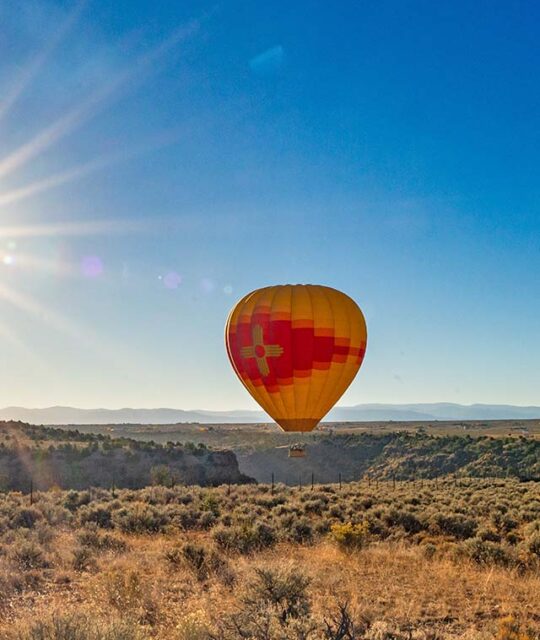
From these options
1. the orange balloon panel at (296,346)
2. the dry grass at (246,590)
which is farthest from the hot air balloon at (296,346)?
the dry grass at (246,590)

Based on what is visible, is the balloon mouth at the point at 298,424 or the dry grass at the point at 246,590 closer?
the dry grass at the point at 246,590

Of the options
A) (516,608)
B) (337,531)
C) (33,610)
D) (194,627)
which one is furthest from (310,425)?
(194,627)

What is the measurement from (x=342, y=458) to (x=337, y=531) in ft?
210

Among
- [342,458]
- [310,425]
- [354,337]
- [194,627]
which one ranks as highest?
[354,337]

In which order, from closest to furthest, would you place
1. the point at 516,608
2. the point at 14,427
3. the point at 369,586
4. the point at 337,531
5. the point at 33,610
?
the point at 33,610
the point at 516,608
the point at 369,586
the point at 337,531
the point at 14,427

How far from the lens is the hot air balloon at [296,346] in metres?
20.5

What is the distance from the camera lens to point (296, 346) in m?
20.5

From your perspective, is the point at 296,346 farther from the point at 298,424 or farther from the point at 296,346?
the point at 298,424

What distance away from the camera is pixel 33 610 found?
10.6 metres

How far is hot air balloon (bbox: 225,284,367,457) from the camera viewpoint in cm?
2053

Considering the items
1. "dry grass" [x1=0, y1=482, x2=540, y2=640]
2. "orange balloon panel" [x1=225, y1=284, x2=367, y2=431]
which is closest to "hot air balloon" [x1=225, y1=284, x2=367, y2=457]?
"orange balloon panel" [x1=225, y1=284, x2=367, y2=431]

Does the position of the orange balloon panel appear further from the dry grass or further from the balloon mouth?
the dry grass

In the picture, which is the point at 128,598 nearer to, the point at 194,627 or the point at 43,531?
the point at 194,627

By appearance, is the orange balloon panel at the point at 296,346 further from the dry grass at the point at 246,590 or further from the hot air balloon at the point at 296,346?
the dry grass at the point at 246,590
